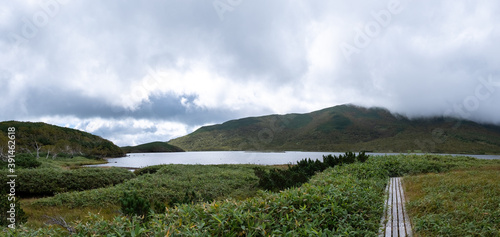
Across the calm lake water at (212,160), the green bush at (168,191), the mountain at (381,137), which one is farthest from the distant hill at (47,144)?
the mountain at (381,137)

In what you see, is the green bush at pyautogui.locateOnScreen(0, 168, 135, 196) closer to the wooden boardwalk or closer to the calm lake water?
the wooden boardwalk

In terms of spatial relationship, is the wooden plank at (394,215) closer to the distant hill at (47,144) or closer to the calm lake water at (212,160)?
the calm lake water at (212,160)

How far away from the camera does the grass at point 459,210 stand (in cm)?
513

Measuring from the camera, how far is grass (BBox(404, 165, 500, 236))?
5129 millimetres

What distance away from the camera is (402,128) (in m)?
152

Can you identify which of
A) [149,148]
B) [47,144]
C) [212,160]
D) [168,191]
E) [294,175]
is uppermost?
[47,144]

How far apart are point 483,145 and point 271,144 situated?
10227cm

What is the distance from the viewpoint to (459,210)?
6004mm

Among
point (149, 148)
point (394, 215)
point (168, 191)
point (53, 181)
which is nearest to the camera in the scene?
point (394, 215)

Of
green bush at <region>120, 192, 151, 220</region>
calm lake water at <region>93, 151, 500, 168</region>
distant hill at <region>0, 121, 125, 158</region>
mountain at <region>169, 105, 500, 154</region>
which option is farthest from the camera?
mountain at <region>169, 105, 500, 154</region>

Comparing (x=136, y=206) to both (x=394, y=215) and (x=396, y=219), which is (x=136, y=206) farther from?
(x=394, y=215)

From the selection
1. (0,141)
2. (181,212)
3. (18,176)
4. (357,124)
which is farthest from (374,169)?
(357,124)

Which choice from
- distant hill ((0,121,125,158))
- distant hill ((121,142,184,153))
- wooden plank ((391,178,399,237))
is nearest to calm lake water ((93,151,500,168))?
distant hill ((0,121,125,158))

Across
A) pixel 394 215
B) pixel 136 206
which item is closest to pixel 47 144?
pixel 136 206
